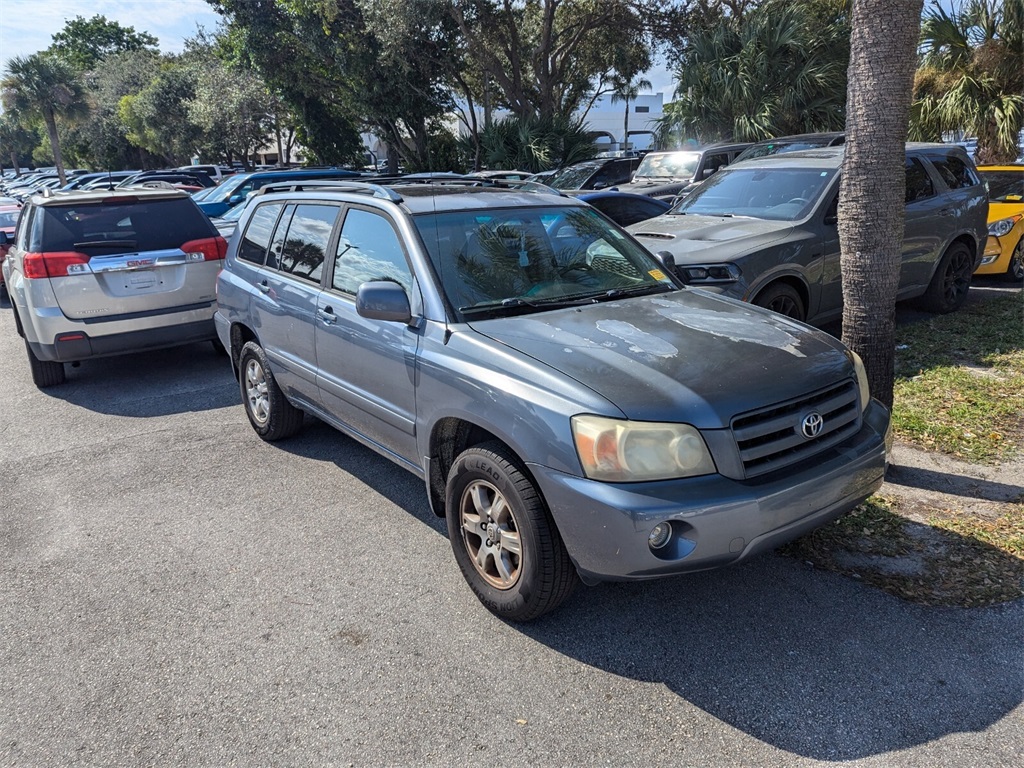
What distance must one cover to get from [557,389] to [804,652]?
1.44 m

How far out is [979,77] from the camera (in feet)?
43.2

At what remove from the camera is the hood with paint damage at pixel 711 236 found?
6.61 meters

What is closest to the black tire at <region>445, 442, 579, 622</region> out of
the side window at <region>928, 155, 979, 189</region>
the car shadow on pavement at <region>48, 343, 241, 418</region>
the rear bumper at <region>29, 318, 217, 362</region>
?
the car shadow on pavement at <region>48, 343, 241, 418</region>

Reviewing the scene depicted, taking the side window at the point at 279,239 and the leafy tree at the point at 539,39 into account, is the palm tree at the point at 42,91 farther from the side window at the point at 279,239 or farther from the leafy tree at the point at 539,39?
the side window at the point at 279,239

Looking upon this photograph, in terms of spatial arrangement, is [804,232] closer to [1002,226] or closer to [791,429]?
[791,429]

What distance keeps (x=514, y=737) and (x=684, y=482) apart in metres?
1.09

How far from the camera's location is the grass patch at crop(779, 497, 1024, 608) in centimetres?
358

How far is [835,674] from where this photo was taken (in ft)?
10.00

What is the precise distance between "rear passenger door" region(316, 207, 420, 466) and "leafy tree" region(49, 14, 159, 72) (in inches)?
2793

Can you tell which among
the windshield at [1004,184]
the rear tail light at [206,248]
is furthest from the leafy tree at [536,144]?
the rear tail light at [206,248]

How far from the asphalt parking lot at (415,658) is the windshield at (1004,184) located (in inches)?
344

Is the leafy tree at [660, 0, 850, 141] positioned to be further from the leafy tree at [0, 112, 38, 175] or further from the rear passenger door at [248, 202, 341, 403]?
the leafy tree at [0, 112, 38, 175]

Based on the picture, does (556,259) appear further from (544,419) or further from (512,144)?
(512,144)

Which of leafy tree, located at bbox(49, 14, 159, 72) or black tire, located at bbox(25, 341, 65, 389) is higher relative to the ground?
leafy tree, located at bbox(49, 14, 159, 72)
